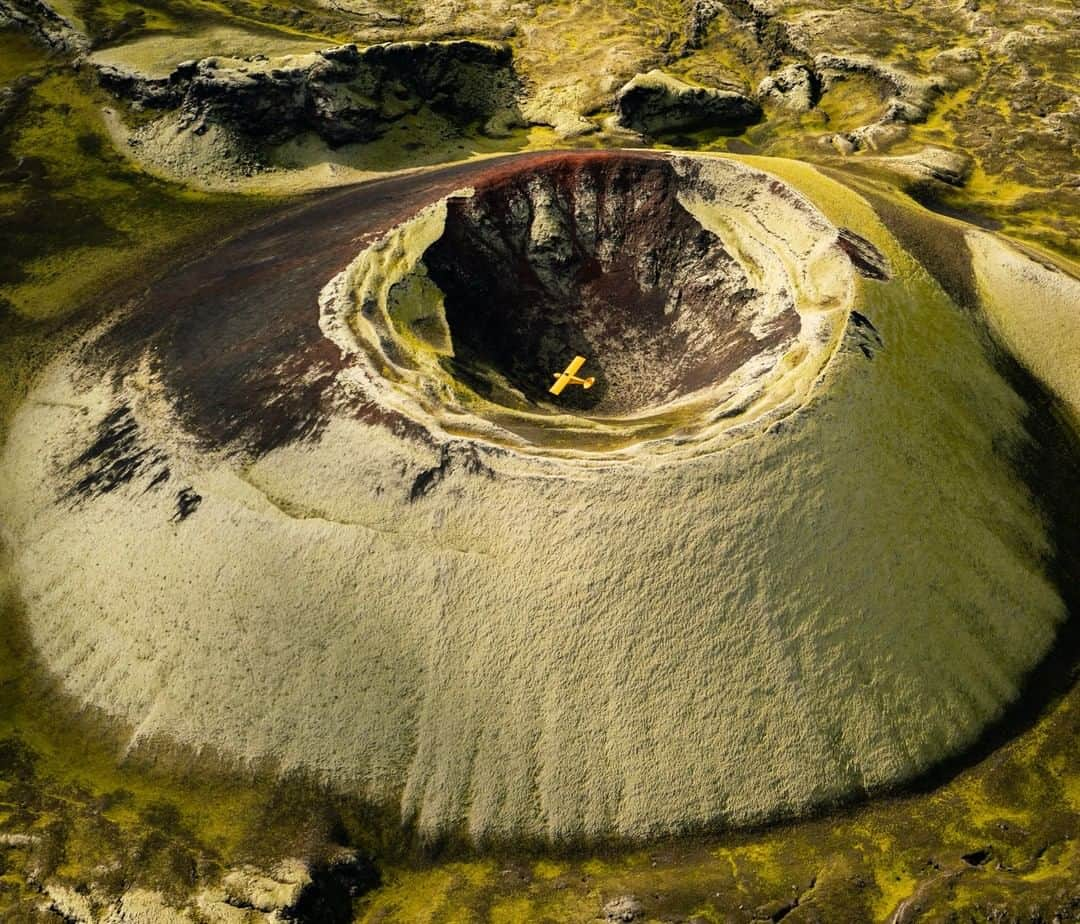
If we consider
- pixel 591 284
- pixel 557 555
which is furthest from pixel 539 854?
pixel 591 284

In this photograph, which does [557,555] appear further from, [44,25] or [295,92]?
[44,25]

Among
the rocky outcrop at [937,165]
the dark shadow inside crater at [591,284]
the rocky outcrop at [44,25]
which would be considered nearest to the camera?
the dark shadow inside crater at [591,284]

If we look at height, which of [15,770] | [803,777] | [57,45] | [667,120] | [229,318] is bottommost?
[15,770]

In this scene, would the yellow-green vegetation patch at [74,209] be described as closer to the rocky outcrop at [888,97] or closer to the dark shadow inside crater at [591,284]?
the dark shadow inside crater at [591,284]

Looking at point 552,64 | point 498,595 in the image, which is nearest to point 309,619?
point 498,595

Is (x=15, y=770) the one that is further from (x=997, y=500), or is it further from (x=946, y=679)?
(x=997, y=500)

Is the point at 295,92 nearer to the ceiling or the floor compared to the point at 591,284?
nearer to the ceiling

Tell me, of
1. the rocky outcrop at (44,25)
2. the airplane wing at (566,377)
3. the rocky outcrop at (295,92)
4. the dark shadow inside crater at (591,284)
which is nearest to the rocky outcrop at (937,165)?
the dark shadow inside crater at (591,284)
